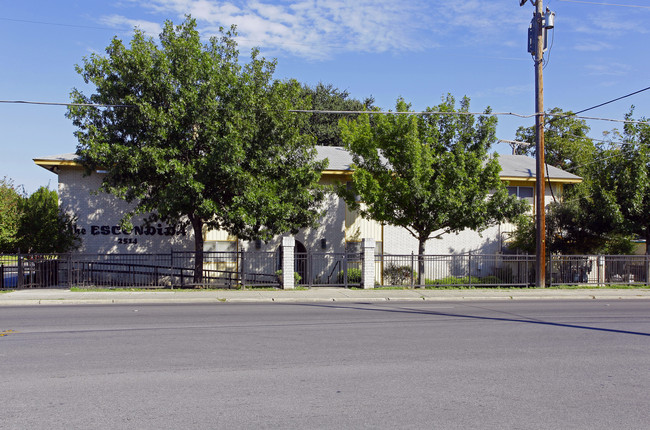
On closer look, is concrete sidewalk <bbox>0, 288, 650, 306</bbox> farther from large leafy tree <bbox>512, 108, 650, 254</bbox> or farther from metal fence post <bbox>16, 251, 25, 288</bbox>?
large leafy tree <bbox>512, 108, 650, 254</bbox>

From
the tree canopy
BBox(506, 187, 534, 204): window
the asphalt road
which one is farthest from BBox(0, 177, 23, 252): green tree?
BBox(506, 187, 534, 204): window

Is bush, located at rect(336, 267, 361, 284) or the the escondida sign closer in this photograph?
bush, located at rect(336, 267, 361, 284)

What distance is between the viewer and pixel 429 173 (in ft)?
68.3

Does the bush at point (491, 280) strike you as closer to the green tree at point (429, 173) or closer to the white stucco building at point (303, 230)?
the white stucco building at point (303, 230)

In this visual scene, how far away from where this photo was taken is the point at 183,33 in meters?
19.2

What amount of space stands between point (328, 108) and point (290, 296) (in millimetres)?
28605

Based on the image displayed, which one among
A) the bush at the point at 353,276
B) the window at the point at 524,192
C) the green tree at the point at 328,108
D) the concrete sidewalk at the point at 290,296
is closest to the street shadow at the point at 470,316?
the concrete sidewalk at the point at 290,296

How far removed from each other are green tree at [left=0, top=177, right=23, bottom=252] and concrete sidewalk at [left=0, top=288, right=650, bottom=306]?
8.27 ft

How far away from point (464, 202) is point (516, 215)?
107 inches

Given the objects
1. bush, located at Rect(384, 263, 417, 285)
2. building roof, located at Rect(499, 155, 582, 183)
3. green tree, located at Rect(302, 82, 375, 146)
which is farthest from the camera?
green tree, located at Rect(302, 82, 375, 146)

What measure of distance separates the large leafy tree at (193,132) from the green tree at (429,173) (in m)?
3.01

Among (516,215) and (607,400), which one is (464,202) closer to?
(516,215)

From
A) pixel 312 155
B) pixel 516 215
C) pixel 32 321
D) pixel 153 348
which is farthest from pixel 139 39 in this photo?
pixel 516 215

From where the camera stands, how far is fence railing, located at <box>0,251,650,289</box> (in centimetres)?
2097
